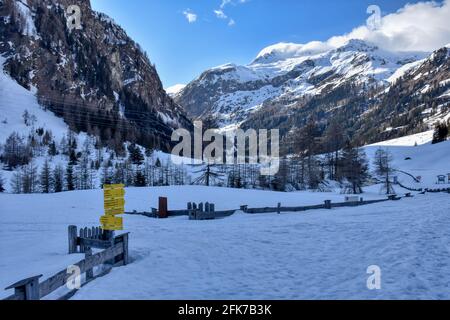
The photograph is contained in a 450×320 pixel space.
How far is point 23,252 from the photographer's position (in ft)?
48.9

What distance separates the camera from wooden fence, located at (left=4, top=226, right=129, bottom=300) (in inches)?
270

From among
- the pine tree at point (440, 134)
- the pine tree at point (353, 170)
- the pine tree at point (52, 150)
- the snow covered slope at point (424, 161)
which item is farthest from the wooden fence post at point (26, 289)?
the pine tree at point (440, 134)

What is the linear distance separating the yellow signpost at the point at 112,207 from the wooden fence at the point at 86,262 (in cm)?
49

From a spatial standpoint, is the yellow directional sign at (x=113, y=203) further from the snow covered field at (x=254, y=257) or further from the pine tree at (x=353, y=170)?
the pine tree at (x=353, y=170)

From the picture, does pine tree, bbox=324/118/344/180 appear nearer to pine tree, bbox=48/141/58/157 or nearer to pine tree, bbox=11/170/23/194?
pine tree, bbox=11/170/23/194

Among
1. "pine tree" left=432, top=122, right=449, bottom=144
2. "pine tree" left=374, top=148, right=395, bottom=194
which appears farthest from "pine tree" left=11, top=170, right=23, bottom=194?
"pine tree" left=432, top=122, right=449, bottom=144

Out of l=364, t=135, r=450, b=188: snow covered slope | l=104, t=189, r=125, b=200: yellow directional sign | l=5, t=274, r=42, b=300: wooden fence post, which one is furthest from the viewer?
l=364, t=135, r=450, b=188: snow covered slope

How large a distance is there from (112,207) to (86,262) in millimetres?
3582

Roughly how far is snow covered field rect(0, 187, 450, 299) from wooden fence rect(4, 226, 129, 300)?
0.46 meters

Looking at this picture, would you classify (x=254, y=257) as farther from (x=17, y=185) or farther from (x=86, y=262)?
(x=17, y=185)

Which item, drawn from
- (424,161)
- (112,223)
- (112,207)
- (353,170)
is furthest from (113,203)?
(424,161)

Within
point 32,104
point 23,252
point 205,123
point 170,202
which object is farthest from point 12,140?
point 23,252

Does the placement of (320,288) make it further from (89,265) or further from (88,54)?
(88,54)

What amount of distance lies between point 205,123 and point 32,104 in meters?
118
